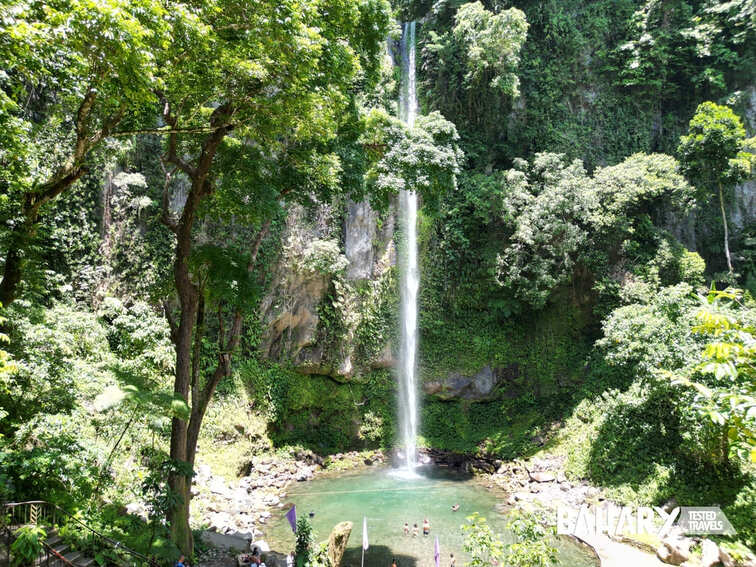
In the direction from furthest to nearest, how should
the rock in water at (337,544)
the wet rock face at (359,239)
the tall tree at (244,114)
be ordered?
the wet rock face at (359,239) < the rock in water at (337,544) < the tall tree at (244,114)

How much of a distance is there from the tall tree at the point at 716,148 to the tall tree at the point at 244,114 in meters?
13.7

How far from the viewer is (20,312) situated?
9352mm

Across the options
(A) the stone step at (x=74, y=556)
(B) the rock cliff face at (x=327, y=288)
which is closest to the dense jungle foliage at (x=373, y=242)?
(B) the rock cliff face at (x=327, y=288)

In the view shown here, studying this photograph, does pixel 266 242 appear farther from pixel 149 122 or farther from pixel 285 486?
pixel 149 122

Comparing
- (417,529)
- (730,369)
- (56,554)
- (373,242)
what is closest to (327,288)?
(373,242)

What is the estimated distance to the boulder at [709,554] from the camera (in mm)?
9133

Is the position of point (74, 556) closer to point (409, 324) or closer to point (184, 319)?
point (184, 319)

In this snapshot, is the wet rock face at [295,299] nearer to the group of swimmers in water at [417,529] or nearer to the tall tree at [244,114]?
the tall tree at [244,114]

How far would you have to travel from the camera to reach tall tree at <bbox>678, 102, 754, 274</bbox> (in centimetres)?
1617

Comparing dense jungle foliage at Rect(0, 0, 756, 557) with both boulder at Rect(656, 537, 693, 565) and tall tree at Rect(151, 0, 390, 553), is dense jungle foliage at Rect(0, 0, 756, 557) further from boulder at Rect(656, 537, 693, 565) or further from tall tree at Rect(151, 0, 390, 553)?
boulder at Rect(656, 537, 693, 565)
